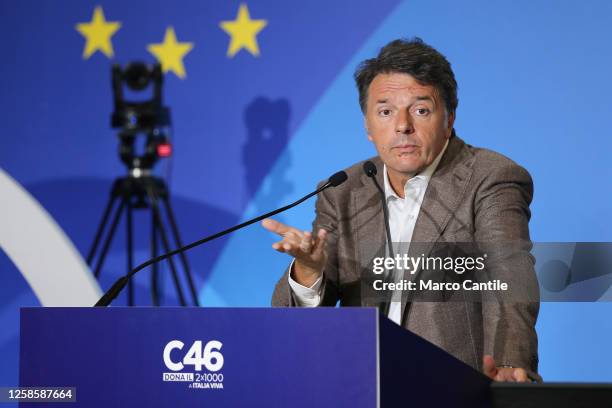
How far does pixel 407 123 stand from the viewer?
241 cm

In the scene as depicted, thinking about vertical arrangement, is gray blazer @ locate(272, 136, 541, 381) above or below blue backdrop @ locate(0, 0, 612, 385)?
below

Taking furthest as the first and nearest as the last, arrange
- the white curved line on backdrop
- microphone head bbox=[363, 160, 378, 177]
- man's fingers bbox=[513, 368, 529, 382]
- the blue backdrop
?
the white curved line on backdrop < the blue backdrop < microphone head bbox=[363, 160, 378, 177] < man's fingers bbox=[513, 368, 529, 382]

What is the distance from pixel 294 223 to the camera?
3.38m

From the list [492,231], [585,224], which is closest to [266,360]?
[492,231]

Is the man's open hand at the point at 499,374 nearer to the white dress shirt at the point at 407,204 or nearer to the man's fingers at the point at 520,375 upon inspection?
the man's fingers at the point at 520,375

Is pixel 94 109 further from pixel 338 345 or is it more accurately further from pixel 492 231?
pixel 338 345

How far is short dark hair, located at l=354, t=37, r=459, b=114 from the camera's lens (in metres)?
2.44

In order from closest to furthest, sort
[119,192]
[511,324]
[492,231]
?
[511,324], [492,231], [119,192]

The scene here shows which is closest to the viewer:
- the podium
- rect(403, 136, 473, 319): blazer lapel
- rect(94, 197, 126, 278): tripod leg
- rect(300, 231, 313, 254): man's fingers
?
the podium

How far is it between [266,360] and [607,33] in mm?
2215

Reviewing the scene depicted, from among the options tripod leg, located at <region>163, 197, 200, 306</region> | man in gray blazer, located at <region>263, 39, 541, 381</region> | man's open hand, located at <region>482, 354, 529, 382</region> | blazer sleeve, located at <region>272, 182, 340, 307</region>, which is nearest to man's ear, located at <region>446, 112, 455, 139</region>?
man in gray blazer, located at <region>263, 39, 541, 381</region>

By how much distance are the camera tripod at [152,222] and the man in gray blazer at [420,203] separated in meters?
1.04

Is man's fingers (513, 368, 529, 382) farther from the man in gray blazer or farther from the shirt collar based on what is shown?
the shirt collar

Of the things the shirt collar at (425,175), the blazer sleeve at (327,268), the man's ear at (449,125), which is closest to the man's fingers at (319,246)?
the blazer sleeve at (327,268)
